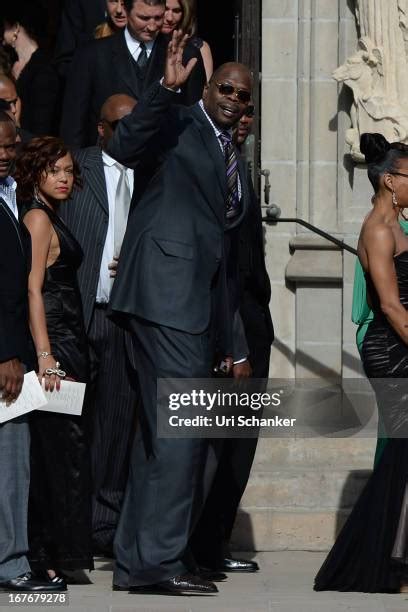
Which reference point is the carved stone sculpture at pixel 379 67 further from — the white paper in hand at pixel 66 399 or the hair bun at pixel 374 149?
the white paper in hand at pixel 66 399

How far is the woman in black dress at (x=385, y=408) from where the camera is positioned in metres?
8.18

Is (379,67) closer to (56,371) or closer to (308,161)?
(308,161)

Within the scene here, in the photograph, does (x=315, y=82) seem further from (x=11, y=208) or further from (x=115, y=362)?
(x=11, y=208)

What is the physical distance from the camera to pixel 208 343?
805cm

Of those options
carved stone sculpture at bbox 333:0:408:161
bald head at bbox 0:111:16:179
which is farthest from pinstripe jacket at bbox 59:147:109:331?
carved stone sculpture at bbox 333:0:408:161

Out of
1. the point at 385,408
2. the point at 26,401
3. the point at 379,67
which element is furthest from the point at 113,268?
the point at 379,67

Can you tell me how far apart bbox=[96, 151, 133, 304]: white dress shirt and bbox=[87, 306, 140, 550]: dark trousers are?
9cm

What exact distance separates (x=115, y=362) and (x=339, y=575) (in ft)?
5.04

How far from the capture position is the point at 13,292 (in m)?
7.88

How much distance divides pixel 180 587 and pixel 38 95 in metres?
3.99

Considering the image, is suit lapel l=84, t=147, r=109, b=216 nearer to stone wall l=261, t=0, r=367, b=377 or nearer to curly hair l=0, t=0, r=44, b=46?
curly hair l=0, t=0, r=44, b=46

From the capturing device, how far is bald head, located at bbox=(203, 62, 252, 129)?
812 cm

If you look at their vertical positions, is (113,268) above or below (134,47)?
below

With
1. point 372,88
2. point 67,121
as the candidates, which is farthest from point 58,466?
point 372,88
